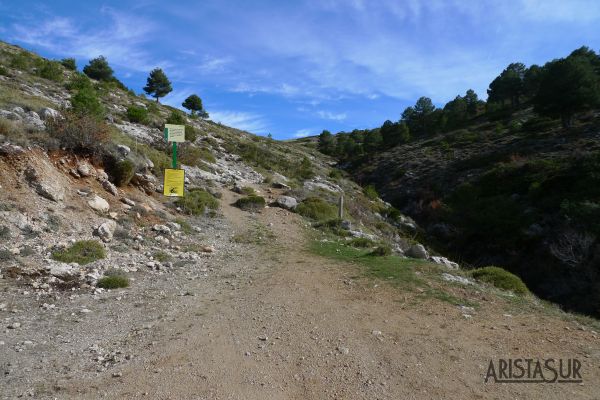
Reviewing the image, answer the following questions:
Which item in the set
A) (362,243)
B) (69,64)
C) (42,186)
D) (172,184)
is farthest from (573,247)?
(69,64)

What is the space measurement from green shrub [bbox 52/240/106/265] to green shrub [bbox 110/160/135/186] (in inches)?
181

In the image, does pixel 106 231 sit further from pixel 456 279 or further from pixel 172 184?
pixel 456 279

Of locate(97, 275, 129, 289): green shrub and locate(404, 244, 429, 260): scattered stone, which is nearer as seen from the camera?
locate(97, 275, 129, 289): green shrub

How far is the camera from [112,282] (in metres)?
8.02

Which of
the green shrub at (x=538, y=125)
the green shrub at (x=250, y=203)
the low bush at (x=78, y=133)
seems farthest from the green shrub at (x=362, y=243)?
the green shrub at (x=538, y=125)

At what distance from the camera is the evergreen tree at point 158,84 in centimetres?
5622

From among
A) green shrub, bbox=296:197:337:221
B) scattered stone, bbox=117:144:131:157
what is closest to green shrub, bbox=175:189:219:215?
scattered stone, bbox=117:144:131:157

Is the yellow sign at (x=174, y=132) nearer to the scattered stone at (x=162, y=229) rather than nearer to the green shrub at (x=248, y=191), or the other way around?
the scattered stone at (x=162, y=229)

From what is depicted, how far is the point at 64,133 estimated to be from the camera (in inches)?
490

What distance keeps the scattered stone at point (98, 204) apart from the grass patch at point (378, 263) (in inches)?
252

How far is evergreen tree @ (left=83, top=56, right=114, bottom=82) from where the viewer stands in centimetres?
4697

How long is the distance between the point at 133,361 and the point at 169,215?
A: 884 cm

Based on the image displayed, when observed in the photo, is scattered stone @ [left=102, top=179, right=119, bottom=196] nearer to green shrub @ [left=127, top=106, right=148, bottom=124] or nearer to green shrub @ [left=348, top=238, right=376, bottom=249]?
green shrub @ [left=348, top=238, right=376, bottom=249]

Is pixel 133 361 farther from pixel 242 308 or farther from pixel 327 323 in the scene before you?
pixel 327 323
